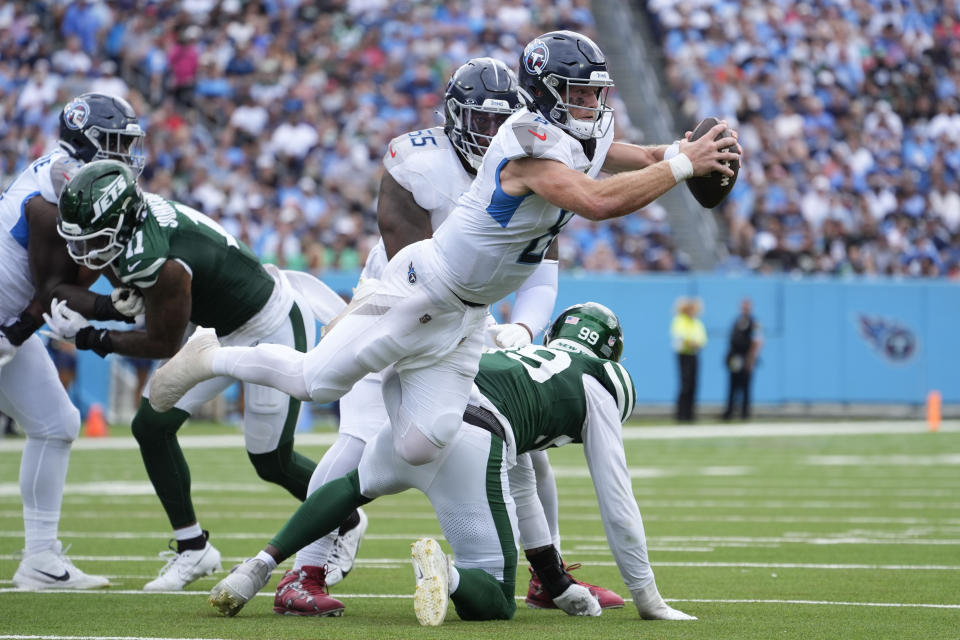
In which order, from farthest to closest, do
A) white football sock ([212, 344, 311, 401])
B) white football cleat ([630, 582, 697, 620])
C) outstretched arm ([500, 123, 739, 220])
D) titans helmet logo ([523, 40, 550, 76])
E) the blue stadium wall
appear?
the blue stadium wall → white football sock ([212, 344, 311, 401]) → white football cleat ([630, 582, 697, 620]) → titans helmet logo ([523, 40, 550, 76]) → outstretched arm ([500, 123, 739, 220])

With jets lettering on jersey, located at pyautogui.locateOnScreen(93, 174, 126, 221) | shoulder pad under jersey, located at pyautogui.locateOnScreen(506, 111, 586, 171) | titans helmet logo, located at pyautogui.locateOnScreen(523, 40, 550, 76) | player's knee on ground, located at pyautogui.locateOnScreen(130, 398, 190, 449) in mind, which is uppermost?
titans helmet logo, located at pyautogui.locateOnScreen(523, 40, 550, 76)

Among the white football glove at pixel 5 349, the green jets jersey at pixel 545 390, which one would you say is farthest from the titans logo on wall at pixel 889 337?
the white football glove at pixel 5 349

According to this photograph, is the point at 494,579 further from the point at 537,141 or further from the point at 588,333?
the point at 537,141

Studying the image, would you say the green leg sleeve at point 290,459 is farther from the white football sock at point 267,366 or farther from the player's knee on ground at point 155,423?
the white football sock at point 267,366

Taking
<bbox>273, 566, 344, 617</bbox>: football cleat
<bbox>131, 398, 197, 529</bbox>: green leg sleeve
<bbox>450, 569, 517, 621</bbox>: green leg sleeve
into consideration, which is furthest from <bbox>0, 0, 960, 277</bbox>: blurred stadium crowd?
<bbox>450, 569, 517, 621</bbox>: green leg sleeve

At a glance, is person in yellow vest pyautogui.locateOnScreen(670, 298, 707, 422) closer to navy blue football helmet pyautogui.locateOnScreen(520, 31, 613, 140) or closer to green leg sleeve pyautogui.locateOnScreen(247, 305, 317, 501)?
green leg sleeve pyautogui.locateOnScreen(247, 305, 317, 501)

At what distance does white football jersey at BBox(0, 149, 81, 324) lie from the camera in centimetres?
568

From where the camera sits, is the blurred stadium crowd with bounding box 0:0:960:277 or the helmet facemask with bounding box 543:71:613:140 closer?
the helmet facemask with bounding box 543:71:613:140

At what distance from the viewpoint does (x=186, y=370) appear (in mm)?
5074

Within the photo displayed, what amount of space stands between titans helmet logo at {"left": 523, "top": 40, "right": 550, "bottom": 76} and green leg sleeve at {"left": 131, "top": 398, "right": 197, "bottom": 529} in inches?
82.7

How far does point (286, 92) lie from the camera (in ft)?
62.9

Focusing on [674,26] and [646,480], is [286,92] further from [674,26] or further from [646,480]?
[646,480]

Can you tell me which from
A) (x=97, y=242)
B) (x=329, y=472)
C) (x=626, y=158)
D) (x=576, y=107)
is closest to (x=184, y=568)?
(x=329, y=472)

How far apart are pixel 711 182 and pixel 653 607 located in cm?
135
